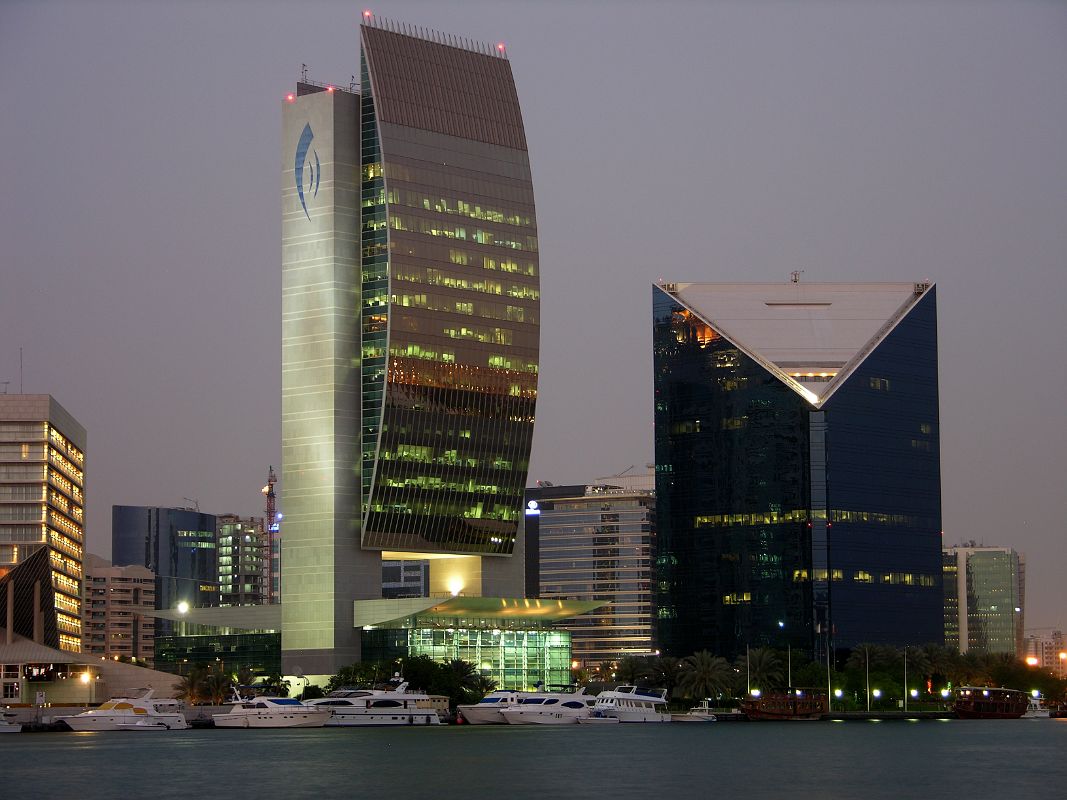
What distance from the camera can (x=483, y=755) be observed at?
16412 cm

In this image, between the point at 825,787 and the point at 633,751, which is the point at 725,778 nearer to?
the point at 825,787

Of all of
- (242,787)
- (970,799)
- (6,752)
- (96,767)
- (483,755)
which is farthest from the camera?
(6,752)

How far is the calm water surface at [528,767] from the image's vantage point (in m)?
131

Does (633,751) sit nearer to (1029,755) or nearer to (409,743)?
(409,743)

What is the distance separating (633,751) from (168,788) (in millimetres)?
52097

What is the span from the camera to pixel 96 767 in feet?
499

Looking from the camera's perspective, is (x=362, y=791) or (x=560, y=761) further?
(x=560, y=761)

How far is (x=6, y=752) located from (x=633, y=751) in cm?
5472

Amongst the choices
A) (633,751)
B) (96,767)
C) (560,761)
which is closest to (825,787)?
(560,761)

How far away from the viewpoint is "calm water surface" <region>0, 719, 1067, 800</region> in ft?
429

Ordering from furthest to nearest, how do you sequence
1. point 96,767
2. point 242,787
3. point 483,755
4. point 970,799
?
point 483,755 → point 96,767 → point 242,787 → point 970,799

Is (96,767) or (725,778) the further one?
(96,767)

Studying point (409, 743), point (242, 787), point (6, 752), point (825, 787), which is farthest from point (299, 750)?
point (825, 787)

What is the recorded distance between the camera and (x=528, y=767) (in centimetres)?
14975
